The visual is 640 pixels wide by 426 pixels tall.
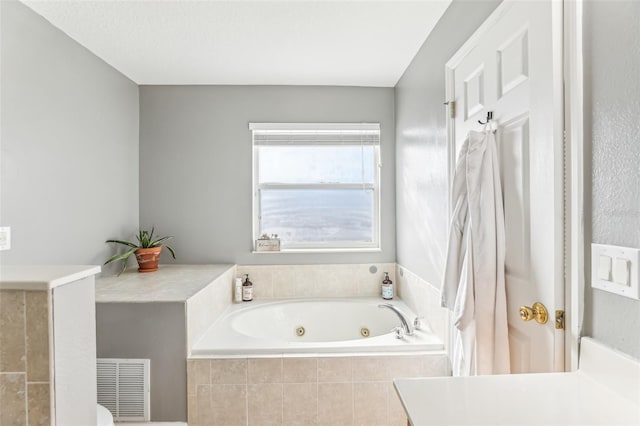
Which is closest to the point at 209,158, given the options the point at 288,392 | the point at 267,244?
the point at 267,244

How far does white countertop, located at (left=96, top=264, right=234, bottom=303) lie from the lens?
1893 millimetres

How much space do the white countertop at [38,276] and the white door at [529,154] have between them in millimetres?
1303

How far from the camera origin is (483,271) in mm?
1231

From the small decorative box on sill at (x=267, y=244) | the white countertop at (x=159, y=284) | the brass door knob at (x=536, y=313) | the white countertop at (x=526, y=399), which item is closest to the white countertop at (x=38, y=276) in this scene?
the white countertop at (x=526, y=399)

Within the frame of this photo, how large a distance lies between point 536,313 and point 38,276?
136 cm

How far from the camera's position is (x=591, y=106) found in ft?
2.92

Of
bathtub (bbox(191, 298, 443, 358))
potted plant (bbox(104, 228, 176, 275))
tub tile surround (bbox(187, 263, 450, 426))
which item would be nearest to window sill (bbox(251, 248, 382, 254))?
bathtub (bbox(191, 298, 443, 358))

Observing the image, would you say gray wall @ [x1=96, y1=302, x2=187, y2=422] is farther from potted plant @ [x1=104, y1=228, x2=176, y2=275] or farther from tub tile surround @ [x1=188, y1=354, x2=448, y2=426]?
potted plant @ [x1=104, y1=228, x2=176, y2=275]

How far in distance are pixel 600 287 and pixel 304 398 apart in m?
1.43

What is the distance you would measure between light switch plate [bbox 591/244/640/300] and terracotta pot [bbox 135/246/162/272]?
2.65 meters

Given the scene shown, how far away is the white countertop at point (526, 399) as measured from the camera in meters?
0.73

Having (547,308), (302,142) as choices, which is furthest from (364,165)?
(547,308)

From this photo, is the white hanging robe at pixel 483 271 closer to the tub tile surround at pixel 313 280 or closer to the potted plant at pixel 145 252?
the tub tile surround at pixel 313 280

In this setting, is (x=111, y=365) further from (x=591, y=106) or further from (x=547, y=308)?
(x=591, y=106)
